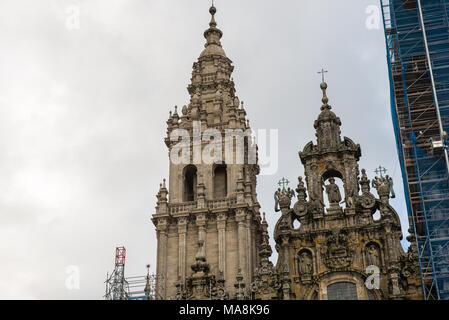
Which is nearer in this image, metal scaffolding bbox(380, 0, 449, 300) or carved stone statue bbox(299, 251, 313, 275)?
metal scaffolding bbox(380, 0, 449, 300)

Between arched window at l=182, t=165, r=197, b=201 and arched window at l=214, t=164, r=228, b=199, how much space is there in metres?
1.51

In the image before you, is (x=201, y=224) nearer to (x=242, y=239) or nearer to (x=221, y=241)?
(x=221, y=241)

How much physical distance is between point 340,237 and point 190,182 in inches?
699

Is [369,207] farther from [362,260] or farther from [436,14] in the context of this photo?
[436,14]

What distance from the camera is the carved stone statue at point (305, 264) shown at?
39375 mm

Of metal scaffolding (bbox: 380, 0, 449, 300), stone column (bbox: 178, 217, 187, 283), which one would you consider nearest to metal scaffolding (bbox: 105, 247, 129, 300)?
stone column (bbox: 178, 217, 187, 283)

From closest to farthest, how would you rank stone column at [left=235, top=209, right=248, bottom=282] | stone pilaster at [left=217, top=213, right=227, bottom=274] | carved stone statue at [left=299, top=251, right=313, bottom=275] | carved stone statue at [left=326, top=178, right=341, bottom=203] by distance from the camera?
carved stone statue at [left=299, top=251, right=313, bottom=275] < carved stone statue at [left=326, top=178, right=341, bottom=203] < stone column at [left=235, top=209, right=248, bottom=282] < stone pilaster at [left=217, top=213, right=227, bottom=274]

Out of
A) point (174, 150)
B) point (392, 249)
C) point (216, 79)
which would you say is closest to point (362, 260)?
point (392, 249)

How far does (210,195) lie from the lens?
52.6 m

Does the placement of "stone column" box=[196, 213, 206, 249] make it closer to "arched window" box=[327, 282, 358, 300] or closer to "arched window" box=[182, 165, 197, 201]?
"arched window" box=[182, 165, 197, 201]

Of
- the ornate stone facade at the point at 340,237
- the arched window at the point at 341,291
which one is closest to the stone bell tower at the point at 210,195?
the ornate stone facade at the point at 340,237

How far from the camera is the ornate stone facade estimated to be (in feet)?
125

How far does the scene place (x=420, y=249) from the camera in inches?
1521

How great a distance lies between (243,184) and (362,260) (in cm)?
1499
